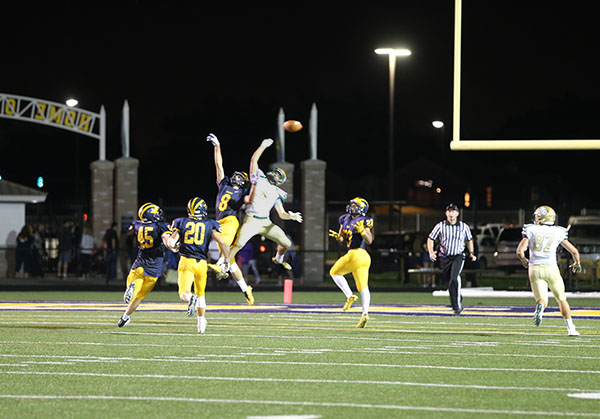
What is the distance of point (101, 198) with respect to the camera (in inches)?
1367

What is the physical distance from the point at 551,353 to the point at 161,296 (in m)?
14.2

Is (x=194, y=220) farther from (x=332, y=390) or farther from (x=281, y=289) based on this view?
(x=281, y=289)

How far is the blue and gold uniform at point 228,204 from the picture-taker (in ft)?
58.9

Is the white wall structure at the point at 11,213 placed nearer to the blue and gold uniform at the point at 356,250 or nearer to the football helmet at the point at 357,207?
the blue and gold uniform at the point at 356,250

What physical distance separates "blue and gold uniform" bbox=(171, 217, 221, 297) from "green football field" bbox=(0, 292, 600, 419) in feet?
2.05

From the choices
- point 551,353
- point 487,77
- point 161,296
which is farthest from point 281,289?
point 551,353

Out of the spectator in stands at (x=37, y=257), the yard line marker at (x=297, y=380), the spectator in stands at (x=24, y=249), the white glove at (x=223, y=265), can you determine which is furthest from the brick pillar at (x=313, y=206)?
the yard line marker at (x=297, y=380)

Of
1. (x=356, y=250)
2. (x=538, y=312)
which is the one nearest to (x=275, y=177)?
(x=356, y=250)

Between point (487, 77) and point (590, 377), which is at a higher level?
point (487, 77)

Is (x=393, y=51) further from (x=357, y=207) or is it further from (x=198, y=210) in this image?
(x=198, y=210)

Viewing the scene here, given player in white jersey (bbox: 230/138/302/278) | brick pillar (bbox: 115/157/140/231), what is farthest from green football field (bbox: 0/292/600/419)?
brick pillar (bbox: 115/157/140/231)

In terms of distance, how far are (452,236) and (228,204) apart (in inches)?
130

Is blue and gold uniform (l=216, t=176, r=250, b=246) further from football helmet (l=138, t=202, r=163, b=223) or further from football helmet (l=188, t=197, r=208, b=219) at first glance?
football helmet (l=188, t=197, r=208, b=219)

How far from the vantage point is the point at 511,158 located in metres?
94.8
